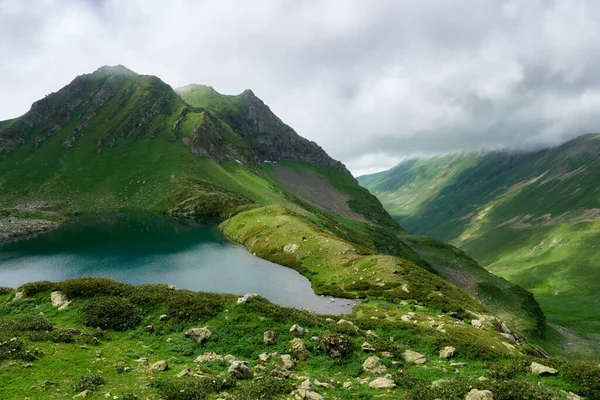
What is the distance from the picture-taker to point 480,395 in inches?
690

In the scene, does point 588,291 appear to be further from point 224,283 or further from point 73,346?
point 73,346

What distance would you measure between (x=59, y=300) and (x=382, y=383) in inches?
1226

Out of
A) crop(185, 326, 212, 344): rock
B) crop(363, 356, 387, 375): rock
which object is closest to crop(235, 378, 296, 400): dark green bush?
crop(363, 356, 387, 375): rock

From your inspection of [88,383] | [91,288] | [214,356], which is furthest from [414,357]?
[91,288]

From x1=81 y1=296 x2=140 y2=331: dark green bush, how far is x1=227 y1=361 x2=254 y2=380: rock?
42.4ft

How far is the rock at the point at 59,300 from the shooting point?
3244 centimetres

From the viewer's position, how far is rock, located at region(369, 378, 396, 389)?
20.4 meters

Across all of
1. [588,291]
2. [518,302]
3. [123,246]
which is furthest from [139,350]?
[588,291]

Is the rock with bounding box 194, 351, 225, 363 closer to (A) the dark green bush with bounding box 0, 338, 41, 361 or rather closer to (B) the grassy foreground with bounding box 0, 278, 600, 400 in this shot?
(B) the grassy foreground with bounding box 0, 278, 600, 400

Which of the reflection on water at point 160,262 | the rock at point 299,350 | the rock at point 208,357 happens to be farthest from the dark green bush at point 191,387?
the reflection on water at point 160,262

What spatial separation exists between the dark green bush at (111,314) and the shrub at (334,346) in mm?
16395

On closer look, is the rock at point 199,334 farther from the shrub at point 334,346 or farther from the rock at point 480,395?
the rock at point 480,395

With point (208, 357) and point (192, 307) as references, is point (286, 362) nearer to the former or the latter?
point (208, 357)

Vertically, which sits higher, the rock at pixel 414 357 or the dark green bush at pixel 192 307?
the dark green bush at pixel 192 307
